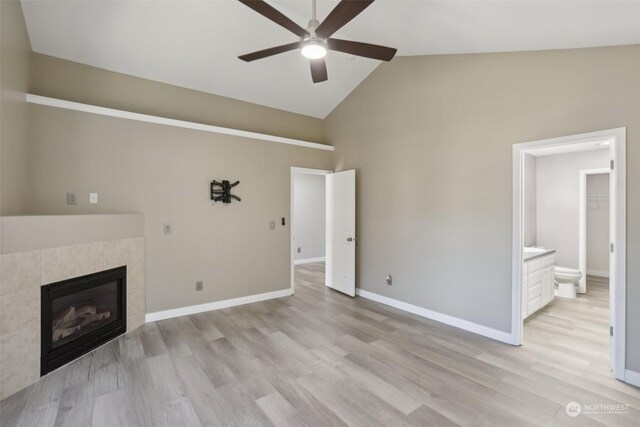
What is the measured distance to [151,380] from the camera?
2480mm

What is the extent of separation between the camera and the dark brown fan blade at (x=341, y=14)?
185 cm

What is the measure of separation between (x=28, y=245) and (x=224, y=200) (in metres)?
2.12

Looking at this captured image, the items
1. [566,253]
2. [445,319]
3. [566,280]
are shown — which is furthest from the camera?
[566,253]

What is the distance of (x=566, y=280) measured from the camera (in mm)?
4633

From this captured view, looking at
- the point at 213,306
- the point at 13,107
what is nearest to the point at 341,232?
the point at 213,306

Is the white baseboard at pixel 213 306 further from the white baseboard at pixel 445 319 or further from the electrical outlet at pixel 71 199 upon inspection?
the electrical outlet at pixel 71 199

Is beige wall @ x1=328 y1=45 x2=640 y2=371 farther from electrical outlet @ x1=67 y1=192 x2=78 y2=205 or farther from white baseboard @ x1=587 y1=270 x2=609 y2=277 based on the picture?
white baseboard @ x1=587 y1=270 x2=609 y2=277

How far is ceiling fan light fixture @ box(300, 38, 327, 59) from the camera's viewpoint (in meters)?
2.22

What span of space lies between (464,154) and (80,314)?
4.53 metres

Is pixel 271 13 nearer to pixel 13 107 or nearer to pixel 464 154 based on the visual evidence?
pixel 13 107

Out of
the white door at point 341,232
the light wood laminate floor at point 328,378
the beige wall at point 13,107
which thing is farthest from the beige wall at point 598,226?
the beige wall at point 13,107

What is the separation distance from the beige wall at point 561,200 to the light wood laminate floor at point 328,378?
8.29 feet

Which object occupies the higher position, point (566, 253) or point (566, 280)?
point (566, 253)

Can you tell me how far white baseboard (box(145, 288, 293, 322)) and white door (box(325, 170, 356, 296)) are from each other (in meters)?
0.88
